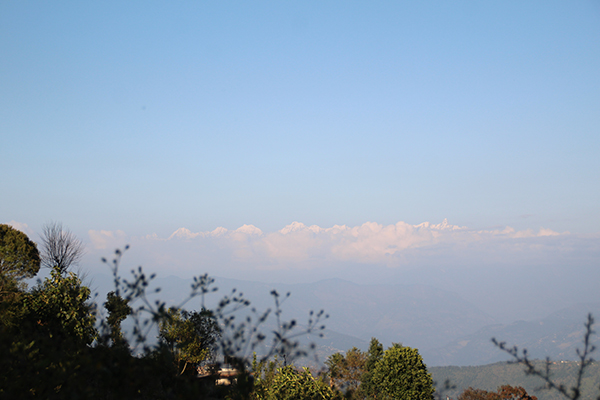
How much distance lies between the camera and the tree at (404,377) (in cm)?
3253

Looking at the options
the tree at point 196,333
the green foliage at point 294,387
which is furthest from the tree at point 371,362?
the green foliage at point 294,387

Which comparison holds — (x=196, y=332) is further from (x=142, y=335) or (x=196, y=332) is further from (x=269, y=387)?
(x=142, y=335)

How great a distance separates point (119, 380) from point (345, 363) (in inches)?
2186

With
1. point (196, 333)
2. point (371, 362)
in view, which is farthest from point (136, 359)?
point (371, 362)

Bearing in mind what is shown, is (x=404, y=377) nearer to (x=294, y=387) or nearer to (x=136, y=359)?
(x=294, y=387)

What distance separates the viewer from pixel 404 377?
32.8m

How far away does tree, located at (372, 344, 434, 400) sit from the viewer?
32531mm

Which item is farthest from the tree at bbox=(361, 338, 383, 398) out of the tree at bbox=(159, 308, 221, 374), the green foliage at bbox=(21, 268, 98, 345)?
the green foliage at bbox=(21, 268, 98, 345)

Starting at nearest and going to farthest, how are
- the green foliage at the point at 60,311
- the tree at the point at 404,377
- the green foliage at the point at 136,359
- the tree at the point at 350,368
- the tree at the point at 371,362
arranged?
the green foliage at the point at 136,359
the green foliage at the point at 60,311
the tree at the point at 404,377
the tree at the point at 371,362
the tree at the point at 350,368

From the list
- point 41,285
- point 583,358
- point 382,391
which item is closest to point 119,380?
point 583,358

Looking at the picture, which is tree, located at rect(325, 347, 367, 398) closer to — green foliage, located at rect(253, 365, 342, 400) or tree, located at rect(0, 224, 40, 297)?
green foliage, located at rect(253, 365, 342, 400)

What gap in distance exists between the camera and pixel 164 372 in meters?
9.80

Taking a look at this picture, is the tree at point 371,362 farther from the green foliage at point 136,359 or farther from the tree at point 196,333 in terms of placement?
the green foliage at point 136,359

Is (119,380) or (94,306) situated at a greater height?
(94,306)
